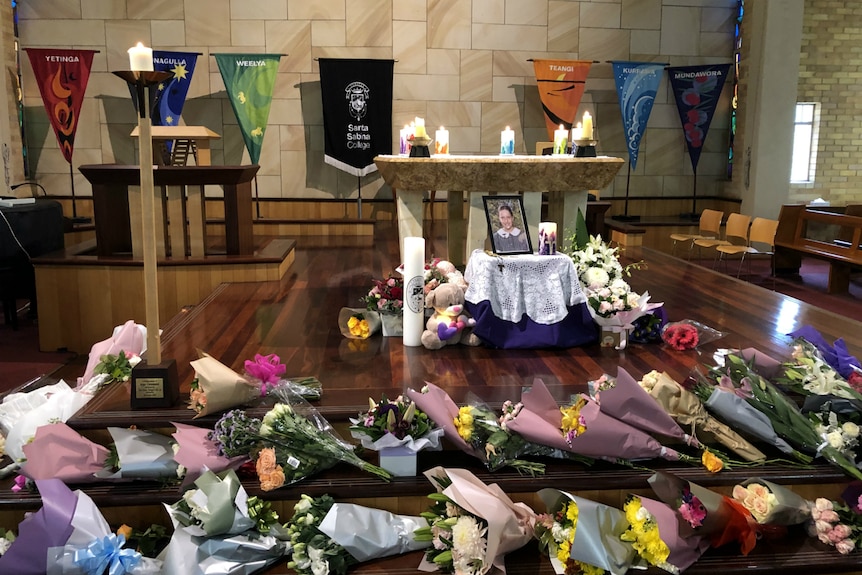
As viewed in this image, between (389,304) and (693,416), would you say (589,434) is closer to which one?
(693,416)

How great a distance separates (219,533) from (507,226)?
2.35 meters

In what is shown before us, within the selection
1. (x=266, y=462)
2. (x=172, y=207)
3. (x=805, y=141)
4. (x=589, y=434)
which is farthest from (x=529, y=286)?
(x=805, y=141)

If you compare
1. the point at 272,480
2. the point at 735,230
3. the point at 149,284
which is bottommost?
the point at 272,480

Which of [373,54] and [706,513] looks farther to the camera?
[373,54]

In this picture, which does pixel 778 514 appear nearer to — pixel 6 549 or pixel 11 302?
pixel 6 549

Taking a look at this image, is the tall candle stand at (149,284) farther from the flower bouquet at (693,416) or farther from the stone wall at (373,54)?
the stone wall at (373,54)

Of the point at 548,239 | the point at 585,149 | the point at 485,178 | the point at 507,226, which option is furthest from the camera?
the point at 585,149

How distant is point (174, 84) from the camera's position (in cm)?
843

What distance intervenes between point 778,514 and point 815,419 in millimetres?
481

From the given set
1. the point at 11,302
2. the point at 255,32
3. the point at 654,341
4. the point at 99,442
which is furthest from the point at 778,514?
the point at 255,32

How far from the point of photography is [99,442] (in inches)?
110

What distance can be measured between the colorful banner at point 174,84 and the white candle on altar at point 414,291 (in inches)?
227

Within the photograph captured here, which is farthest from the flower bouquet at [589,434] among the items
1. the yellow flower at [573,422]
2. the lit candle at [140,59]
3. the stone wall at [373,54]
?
the stone wall at [373,54]

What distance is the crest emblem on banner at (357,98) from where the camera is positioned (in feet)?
29.1
